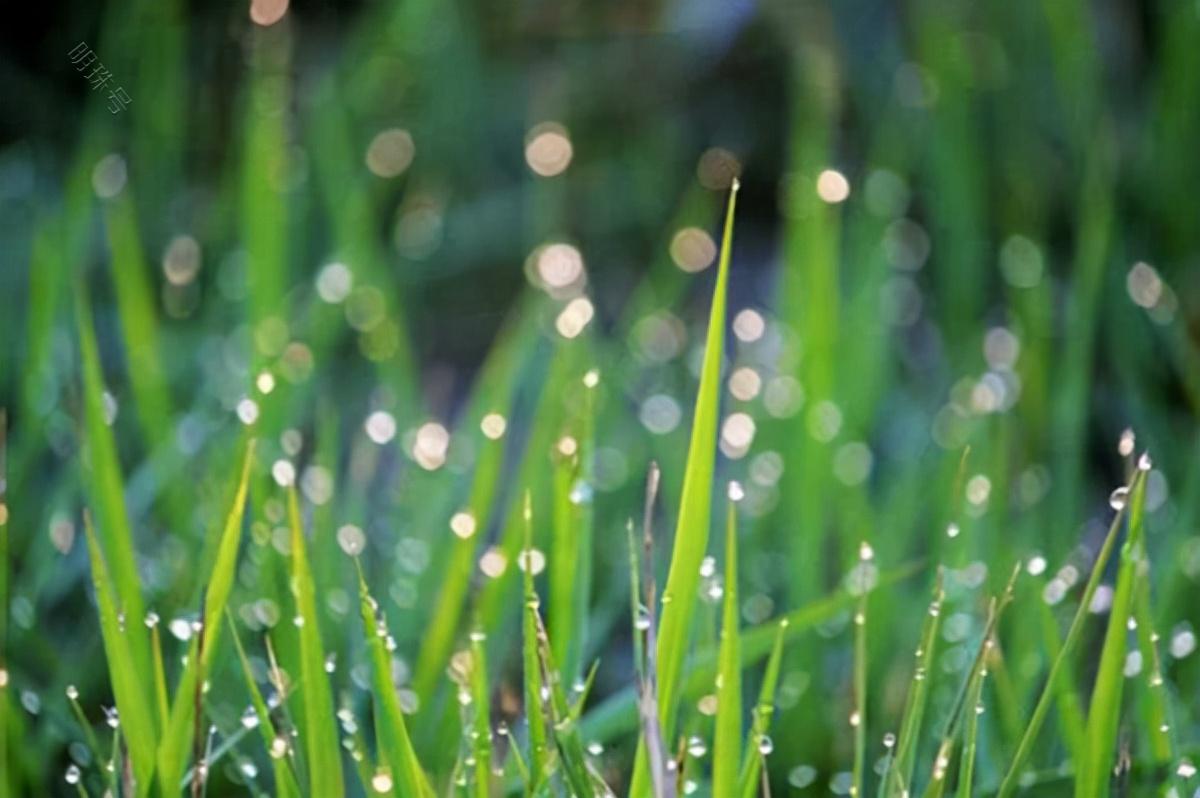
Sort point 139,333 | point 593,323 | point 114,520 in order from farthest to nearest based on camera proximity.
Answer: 1. point 593,323
2. point 139,333
3. point 114,520

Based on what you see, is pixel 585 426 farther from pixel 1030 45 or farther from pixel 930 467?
pixel 1030 45

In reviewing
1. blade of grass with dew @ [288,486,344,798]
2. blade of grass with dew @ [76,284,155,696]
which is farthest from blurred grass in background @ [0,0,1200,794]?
blade of grass with dew @ [288,486,344,798]

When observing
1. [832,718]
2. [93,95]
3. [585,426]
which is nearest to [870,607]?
[832,718]

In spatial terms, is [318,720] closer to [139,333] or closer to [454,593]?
[454,593]

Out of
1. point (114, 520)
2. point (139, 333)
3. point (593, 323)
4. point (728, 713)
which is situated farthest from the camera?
point (593, 323)

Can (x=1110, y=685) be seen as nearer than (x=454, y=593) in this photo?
Yes

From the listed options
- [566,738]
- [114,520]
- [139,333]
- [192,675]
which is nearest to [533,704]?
[566,738]
